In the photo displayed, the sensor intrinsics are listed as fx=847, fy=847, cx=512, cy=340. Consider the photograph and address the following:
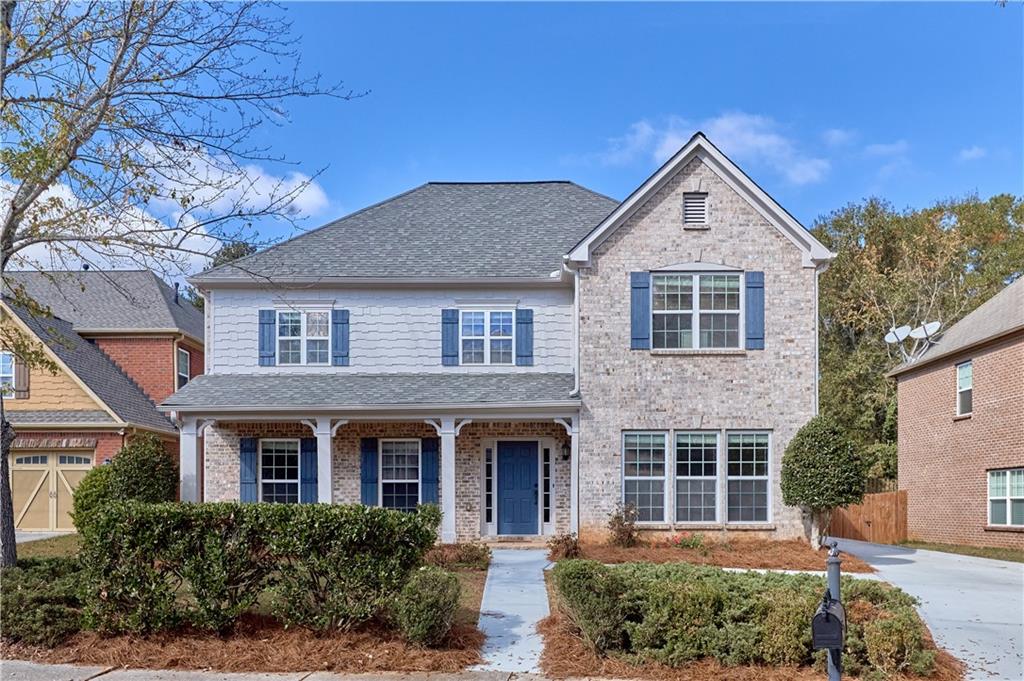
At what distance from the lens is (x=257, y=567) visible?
27.1 ft

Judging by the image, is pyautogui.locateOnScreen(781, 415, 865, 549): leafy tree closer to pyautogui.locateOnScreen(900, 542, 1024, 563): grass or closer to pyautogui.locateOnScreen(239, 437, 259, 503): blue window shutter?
pyautogui.locateOnScreen(900, 542, 1024, 563): grass

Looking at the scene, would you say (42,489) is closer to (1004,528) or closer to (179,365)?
(179,365)

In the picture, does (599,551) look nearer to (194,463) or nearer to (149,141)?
(194,463)

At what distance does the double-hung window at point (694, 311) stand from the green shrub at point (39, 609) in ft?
36.2

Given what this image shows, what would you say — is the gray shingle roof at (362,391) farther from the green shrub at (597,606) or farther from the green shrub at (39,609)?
the green shrub at (597,606)

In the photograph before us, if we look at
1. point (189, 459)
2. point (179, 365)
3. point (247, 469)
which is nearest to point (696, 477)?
point (247, 469)

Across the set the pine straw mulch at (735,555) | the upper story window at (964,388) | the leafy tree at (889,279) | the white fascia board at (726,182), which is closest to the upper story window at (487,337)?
the white fascia board at (726,182)

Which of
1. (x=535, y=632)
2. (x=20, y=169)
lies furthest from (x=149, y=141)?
(x=535, y=632)

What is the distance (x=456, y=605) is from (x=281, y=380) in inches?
405

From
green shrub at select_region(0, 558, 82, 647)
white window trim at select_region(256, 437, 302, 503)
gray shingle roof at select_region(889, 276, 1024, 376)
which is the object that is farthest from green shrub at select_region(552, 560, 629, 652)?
gray shingle roof at select_region(889, 276, 1024, 376)

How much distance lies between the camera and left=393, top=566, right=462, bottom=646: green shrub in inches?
312

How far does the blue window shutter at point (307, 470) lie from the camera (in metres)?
17.3

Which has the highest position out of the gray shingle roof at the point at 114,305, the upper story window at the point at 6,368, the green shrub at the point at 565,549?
the gray shingle roof at the point at 114,305

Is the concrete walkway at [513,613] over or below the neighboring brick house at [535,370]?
Answer: below
